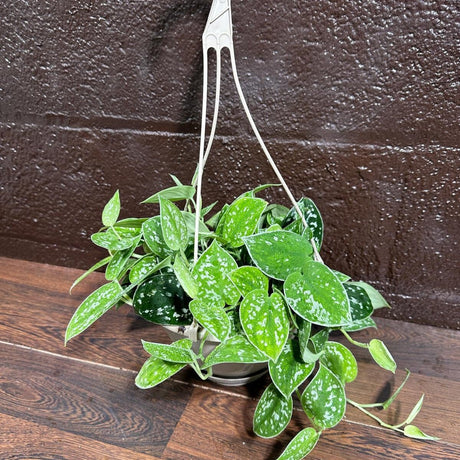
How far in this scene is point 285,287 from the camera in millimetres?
580

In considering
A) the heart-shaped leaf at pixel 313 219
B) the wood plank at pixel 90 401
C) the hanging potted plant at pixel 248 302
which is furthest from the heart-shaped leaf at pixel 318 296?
the wood plank at pixel 90 401

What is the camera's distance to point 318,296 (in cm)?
57

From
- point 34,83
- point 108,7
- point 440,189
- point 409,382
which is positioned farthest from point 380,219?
point 34,83

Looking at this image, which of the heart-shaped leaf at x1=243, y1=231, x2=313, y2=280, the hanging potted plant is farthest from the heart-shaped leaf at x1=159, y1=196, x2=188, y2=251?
the heart-shaped leaf at x1=243, y1=231, x2=313, y2=280

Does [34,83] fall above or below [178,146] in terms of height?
above

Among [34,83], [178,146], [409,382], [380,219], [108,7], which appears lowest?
[409,382]

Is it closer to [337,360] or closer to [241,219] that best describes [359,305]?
[337,360]

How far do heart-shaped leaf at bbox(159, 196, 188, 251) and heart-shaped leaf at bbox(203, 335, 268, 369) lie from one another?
0.15 meters

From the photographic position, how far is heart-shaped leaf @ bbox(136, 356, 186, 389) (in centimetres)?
62

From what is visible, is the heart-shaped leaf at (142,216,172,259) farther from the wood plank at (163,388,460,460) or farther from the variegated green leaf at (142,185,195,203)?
the wood plank at (163,388,460,460)

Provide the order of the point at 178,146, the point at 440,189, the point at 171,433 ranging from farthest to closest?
the point at 178,146
the point at 440,189
the point at 171,433

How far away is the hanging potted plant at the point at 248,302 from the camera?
0.58m

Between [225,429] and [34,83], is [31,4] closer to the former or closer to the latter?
[34,83]

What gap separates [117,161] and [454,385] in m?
0.80
